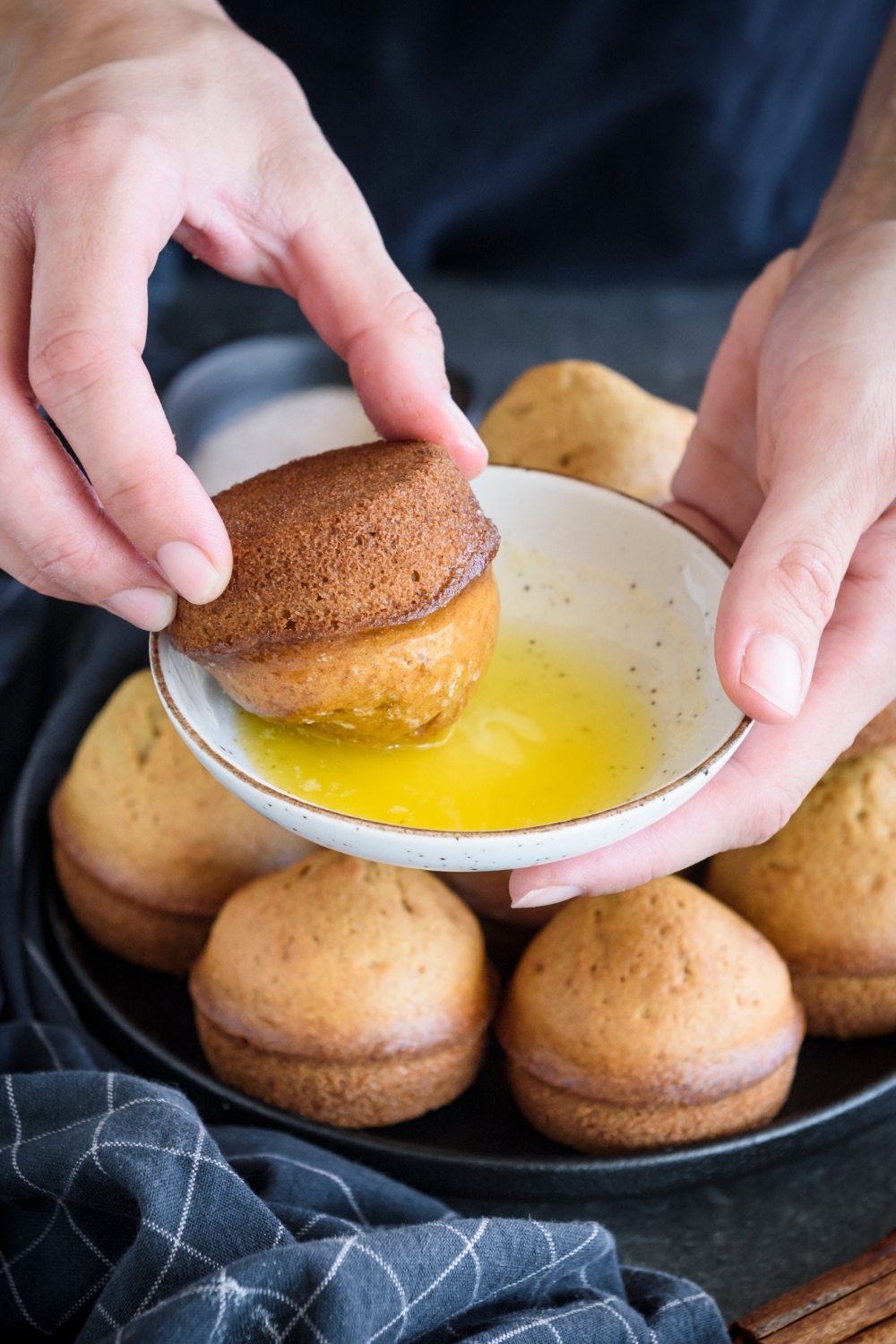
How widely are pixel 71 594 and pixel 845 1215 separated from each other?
881 mm

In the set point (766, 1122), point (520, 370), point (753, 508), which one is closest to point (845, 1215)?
point (766, 1122)

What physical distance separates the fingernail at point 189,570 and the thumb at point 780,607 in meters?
0.38

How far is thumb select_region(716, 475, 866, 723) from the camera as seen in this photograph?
2.84 feet

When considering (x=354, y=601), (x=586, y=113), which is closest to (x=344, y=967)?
(x=354, y=601)

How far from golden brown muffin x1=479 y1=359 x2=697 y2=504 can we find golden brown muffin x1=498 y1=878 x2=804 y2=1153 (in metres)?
0.58

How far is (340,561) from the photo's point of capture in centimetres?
90

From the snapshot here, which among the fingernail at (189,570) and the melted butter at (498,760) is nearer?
the fingernail at (189,570)

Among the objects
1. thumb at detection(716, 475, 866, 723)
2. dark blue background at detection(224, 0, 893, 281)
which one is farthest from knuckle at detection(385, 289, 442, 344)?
dark blue background at detection(224, 0, 893, 281)

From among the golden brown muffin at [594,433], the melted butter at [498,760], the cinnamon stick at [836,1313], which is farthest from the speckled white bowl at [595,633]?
the cinnamon stick at [836,1313]

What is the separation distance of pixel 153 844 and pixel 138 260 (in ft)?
1.95

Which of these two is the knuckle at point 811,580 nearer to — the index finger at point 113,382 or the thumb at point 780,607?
the thumb at point 780,607

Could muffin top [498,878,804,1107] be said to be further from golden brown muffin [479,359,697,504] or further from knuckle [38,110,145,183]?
knuckle [38,110,145,183]

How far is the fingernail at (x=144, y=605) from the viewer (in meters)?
0.93

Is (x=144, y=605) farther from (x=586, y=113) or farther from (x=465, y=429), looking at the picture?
Answer: (x=586, y=113)
